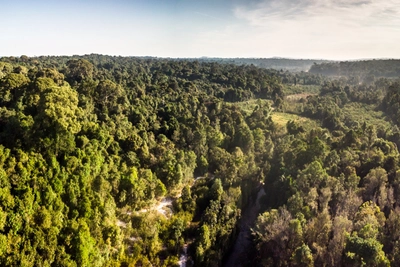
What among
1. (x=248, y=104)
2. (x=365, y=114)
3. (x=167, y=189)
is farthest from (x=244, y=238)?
(x=365, y=114)

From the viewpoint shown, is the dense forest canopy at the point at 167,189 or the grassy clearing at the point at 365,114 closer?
the dense forest canopy at the point at 167,189

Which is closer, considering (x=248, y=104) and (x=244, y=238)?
(x=244, y=238)

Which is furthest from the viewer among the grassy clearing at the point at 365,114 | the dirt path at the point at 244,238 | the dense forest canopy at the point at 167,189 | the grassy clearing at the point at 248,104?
the grassy clearing at the point at 248,104

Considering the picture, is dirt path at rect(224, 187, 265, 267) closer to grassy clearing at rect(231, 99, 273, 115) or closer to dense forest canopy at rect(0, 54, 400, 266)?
dense forest canopy at rect(0, 54, 400, 266)

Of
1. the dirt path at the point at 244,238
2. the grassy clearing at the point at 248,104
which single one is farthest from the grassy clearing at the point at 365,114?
the dirt path at the point at 244,238

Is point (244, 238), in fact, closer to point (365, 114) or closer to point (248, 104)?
point (248, 104)

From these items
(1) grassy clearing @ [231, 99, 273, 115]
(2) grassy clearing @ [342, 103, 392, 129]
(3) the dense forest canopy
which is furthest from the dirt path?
(2) grassy clearing @ [342, 103, 392, 129]

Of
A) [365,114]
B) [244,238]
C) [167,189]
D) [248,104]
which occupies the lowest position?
[244,238]

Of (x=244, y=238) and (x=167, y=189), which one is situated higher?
(x=167, y=189)

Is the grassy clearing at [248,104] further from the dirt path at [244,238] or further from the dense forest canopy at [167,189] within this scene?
the dirt path at [244,238]
